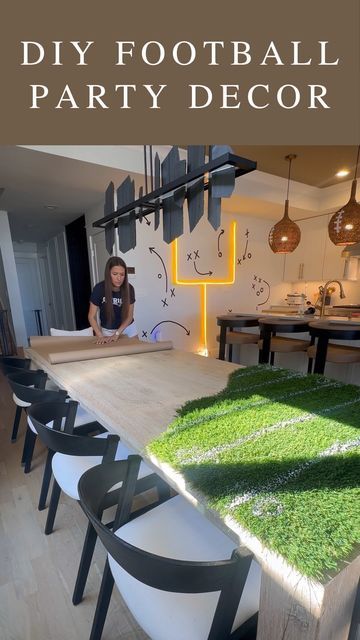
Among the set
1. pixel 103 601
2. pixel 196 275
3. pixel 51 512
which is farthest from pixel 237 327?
pixel 103 601

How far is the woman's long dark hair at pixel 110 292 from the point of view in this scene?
2.42m

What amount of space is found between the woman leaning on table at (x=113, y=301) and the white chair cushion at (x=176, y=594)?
1692mm

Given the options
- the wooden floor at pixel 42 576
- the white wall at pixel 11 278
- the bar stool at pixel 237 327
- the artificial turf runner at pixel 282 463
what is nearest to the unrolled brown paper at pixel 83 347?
the wooden floor at pixel 42 576

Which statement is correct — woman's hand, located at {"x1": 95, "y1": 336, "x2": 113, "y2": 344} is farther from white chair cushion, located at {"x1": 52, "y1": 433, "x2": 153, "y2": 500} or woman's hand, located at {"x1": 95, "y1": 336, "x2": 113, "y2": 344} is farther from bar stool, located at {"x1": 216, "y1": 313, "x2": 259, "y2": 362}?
bar stool, located at {"x1": 216, "y1": 313, "x2": 259, "y2": 362}

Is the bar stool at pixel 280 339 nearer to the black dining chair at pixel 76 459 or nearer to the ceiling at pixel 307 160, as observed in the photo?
the ceiling at pixel 307 160

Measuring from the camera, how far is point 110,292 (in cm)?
246

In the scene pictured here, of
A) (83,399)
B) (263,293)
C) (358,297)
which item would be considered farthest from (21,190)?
(358,297)

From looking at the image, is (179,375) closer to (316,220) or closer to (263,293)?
(263,293)

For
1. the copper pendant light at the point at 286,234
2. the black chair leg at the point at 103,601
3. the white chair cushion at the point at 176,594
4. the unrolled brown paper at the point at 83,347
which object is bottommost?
the black chair leg at the point at 103,601

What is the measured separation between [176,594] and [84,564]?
571mm

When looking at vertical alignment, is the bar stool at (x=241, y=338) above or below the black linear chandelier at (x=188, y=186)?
below

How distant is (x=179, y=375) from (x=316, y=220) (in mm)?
4565

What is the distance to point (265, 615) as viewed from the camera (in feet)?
1.66

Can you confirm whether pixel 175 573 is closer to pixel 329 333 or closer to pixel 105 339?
pixel 105 339
